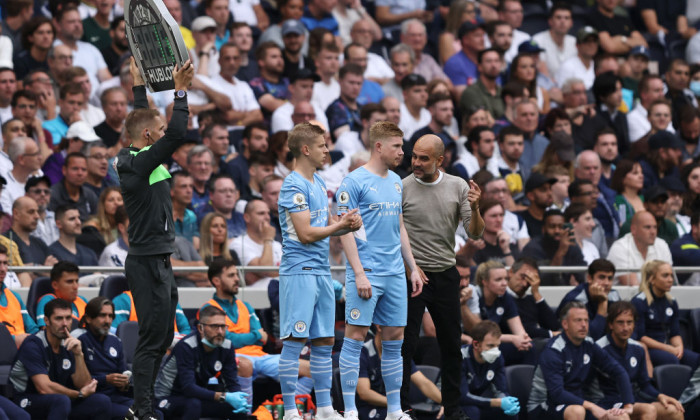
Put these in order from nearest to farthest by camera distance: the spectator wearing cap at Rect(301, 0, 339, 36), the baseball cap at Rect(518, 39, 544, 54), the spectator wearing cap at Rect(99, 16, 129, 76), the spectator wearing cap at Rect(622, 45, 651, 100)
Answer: the spectator wearing cap at Rect(99, 16, 129, 76)
the spectator wearing cap at Rect(301, 0, 339, 36)
the baseball cap at Rect(518, 39, 544, 54)
the spectator wearing cap at Rect(622, 45, 651, 100)

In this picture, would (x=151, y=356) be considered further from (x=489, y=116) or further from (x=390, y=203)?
(x=489, y=116)

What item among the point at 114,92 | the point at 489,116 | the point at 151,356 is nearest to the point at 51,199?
the point at 114,92

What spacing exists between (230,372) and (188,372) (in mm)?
378

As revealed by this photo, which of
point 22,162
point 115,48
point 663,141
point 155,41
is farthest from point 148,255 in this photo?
point 663,141

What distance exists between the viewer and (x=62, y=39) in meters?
15.2

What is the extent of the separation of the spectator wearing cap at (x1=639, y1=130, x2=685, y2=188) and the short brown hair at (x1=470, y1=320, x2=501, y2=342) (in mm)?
5579

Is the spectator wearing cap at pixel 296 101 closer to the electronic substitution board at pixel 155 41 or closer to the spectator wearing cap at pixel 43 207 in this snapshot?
the spectator wearing cap at pixel 43 207

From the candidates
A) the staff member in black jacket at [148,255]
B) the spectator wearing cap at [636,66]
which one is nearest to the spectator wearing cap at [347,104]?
the spectator wearing cap at [636,66]

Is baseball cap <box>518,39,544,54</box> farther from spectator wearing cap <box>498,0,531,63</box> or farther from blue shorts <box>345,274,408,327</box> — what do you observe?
blue shorts <box>345,274,408,327</box>

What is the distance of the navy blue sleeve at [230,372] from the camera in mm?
10852

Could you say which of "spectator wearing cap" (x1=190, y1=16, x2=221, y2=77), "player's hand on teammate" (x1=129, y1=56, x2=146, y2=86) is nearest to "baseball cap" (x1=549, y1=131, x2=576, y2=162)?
"spectator wearing cap" (x1=190, y1=16, x2=221, y2=77)

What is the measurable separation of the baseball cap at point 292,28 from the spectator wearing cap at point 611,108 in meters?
4.18

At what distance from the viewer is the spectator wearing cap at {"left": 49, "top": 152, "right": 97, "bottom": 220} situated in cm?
1273

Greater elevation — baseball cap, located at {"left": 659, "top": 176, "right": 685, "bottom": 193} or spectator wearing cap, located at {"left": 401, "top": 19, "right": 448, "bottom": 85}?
spectator wearing cap, located at {"left": 401, "top": 19, "right": 448, "bottom": 85}
